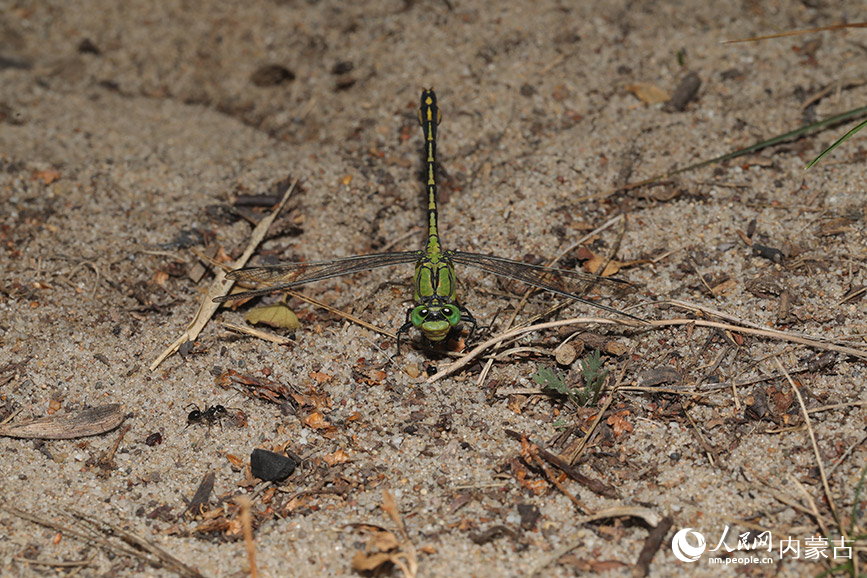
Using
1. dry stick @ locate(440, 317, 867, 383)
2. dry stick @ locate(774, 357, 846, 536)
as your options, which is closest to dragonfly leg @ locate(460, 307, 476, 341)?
dry stick @ locate(440, 317, 867, 383)

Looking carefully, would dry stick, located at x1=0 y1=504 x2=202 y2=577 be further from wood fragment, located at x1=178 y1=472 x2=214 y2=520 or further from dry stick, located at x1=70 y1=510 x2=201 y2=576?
wood fragment, located at x1=178 y1=472 x2=214 y2=520

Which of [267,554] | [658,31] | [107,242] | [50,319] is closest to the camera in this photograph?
[267,554]

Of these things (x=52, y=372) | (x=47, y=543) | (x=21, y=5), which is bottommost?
(x=47, y=543)

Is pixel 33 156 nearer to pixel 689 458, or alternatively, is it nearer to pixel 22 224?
pixel 22 224

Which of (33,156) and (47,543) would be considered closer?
(47,543)

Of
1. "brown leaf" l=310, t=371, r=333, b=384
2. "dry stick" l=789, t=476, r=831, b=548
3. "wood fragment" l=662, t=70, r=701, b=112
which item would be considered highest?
"wood fragment" l=662, t=70, r=701, b=112

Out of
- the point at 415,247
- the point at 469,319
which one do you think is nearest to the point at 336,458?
the point at 469,319

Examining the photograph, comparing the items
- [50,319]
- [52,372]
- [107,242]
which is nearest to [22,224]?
[107,242]

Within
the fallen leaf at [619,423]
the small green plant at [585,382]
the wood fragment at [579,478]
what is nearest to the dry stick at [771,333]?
the small green plant at [585,382]
